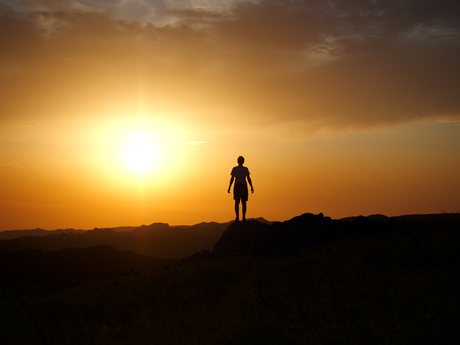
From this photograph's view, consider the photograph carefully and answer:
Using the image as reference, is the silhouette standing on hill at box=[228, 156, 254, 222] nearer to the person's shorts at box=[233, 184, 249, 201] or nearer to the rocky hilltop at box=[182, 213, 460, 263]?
the person's shorts at box=[233, 184, 249, 201]

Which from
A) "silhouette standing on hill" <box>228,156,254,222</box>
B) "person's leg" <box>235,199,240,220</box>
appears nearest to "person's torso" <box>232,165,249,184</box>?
"silhouette standing on hill" <box>228,156,254,222</box>

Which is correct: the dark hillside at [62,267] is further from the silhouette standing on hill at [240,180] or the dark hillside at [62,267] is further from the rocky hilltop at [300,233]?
the silhouette standing on hill at [240,180]

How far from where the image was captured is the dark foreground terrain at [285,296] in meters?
7.09

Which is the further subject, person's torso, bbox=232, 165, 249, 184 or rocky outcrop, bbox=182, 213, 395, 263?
person's torso, bbox=232, 165, 249, 184

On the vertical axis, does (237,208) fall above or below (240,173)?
below

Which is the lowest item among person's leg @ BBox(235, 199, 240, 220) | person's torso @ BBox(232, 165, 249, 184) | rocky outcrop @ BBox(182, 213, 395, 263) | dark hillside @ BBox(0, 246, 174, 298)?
dark hillside @ BBox(0, 246, 174, 298)

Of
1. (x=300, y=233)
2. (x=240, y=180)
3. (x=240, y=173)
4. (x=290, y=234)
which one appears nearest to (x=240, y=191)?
(x=240, y=180)

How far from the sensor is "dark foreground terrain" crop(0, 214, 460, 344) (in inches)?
279

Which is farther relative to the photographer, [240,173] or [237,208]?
[237,208]

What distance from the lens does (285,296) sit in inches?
367

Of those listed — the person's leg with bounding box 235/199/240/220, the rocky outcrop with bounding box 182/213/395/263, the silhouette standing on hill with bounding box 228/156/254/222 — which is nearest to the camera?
the rocky outcrop with bounding box 182/213/395/263

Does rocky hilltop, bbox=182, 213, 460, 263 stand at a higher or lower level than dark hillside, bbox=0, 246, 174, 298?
higher

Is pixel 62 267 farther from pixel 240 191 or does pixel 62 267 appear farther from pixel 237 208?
pixel 240 191

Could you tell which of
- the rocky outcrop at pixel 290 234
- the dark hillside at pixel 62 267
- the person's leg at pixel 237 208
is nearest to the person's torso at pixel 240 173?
the person's leg at pixel 237 208
